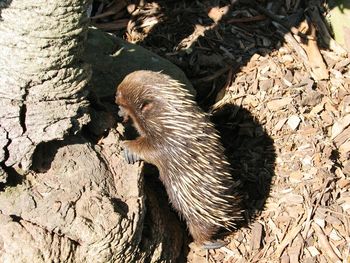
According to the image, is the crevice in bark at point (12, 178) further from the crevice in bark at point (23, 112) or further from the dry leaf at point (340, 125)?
the dry leaf at point (340, 125)

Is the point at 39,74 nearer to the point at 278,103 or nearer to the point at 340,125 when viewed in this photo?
the point at 278,103

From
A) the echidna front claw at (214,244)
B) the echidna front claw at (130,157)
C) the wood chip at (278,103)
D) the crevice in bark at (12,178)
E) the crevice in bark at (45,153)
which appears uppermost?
the wood chip at (278,103)

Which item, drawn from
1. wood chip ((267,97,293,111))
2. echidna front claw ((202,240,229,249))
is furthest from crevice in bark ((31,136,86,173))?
wood chip ((267,97,293,111))

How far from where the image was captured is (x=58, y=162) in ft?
13.9

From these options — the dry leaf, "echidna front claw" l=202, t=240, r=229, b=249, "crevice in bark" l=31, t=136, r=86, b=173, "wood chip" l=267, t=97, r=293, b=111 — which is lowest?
"echidna front claw" l=202, t=240, r=229, b=249

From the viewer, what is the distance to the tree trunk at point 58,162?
3.59 meters

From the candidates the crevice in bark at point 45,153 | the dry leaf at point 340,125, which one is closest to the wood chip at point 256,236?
the dry leaf at point 340,125

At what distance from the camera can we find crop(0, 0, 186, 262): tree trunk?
3.59 metres

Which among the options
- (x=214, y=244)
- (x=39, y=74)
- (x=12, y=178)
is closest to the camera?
(x=39, y=74)

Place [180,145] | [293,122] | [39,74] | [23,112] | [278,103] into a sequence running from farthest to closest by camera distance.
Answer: [278,103] < [293,122] < [180,145] < [23,112] < [39,74]

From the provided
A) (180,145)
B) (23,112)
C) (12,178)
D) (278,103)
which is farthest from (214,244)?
(23,112)

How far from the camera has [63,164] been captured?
422cm

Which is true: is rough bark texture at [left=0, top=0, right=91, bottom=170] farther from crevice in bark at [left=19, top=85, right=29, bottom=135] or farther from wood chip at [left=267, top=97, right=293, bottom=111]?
wood chip at [left=267, top=97, right=293, bottom=111]

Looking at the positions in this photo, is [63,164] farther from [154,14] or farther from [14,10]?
[154,14]
